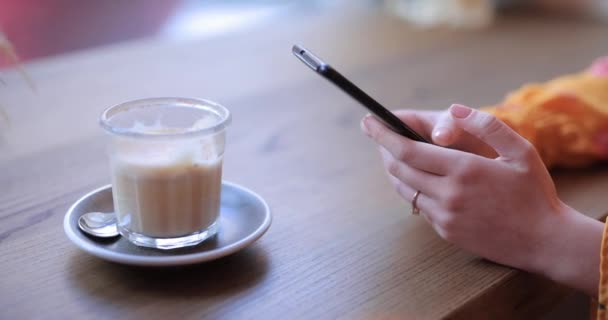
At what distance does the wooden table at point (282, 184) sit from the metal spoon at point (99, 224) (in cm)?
3

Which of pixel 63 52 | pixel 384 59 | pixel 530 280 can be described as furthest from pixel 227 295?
pixel 63 52

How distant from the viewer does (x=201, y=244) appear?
0.63 metres

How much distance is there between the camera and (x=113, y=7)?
1.81 meters

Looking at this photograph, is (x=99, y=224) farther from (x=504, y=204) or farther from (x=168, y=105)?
(x=504, y=204)

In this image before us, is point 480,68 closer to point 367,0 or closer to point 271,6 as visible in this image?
point 367,0

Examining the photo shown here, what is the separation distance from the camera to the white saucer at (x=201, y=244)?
57 cm

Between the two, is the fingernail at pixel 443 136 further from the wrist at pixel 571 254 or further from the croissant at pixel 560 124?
the croissant at pixel 560 124

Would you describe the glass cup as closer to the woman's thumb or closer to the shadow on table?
the shadow on table

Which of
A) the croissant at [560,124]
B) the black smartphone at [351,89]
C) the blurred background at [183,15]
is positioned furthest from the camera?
the blurred background at [183,15]

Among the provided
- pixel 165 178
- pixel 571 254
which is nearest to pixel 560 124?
pixel 571 254

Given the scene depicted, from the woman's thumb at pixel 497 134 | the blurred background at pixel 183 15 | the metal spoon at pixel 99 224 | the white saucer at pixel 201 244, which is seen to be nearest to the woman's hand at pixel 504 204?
the woman's thumb at pixel 497 134

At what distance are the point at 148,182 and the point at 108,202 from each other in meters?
0.13

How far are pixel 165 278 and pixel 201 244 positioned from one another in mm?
48

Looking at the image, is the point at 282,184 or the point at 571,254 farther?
the point at 282,184
